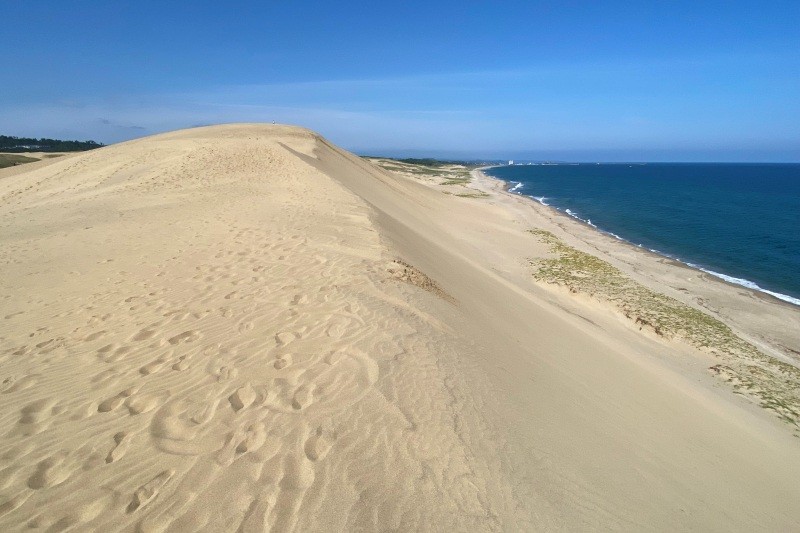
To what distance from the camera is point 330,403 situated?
3873 millimetres

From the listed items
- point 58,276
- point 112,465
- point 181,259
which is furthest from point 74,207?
point 112,465

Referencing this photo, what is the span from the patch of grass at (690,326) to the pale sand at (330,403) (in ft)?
2.10

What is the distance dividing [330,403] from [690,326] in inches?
509

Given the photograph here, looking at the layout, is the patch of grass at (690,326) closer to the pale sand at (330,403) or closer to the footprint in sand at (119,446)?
the pale sand at (330,403)

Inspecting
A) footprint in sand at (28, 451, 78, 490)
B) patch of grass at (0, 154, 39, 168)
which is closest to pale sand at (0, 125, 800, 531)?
footprint in sand at (28, 451, 78, 490)

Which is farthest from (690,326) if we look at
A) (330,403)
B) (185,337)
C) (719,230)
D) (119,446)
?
(719,230)

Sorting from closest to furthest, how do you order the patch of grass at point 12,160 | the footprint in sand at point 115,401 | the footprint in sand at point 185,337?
1. the footprint in sand at point 115,401
2. the footprint in sand at point 185,337
3. the patch of grass at point 12,160

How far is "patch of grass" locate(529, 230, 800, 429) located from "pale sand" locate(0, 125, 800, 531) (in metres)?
0.64

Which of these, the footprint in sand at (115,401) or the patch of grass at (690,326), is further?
the patch of grass at (690,326)

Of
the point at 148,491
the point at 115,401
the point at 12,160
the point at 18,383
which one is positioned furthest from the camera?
the point at 12,160

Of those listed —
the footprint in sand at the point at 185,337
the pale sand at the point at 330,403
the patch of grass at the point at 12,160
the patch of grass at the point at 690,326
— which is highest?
the patch of grass at the point at 12,160

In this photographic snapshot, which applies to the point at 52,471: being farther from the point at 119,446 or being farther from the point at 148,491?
the point at 148,491

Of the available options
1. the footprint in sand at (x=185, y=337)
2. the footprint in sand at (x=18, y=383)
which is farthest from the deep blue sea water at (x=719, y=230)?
the footprint in sand at (x=18, y=383)

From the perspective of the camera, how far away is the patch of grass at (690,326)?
9.27m
